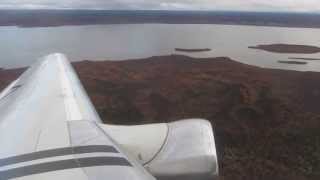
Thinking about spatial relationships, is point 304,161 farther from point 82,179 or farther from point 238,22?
point 238,22

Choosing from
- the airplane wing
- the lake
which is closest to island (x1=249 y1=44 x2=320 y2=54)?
the lake

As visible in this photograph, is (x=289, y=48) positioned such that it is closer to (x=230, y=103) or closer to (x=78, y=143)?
(x=230, y=103)

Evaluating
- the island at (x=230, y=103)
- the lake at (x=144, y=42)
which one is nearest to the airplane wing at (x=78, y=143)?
the island at (x=230, y=103)

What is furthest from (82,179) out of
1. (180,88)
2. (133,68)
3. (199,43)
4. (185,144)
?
(199,43)

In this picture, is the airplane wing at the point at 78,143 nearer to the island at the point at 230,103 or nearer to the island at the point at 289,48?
the island at the point at 230,103

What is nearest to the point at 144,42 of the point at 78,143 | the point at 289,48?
the point at 289,48

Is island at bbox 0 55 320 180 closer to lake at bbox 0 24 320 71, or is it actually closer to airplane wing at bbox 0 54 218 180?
lake at bbox 0 24 320 71
